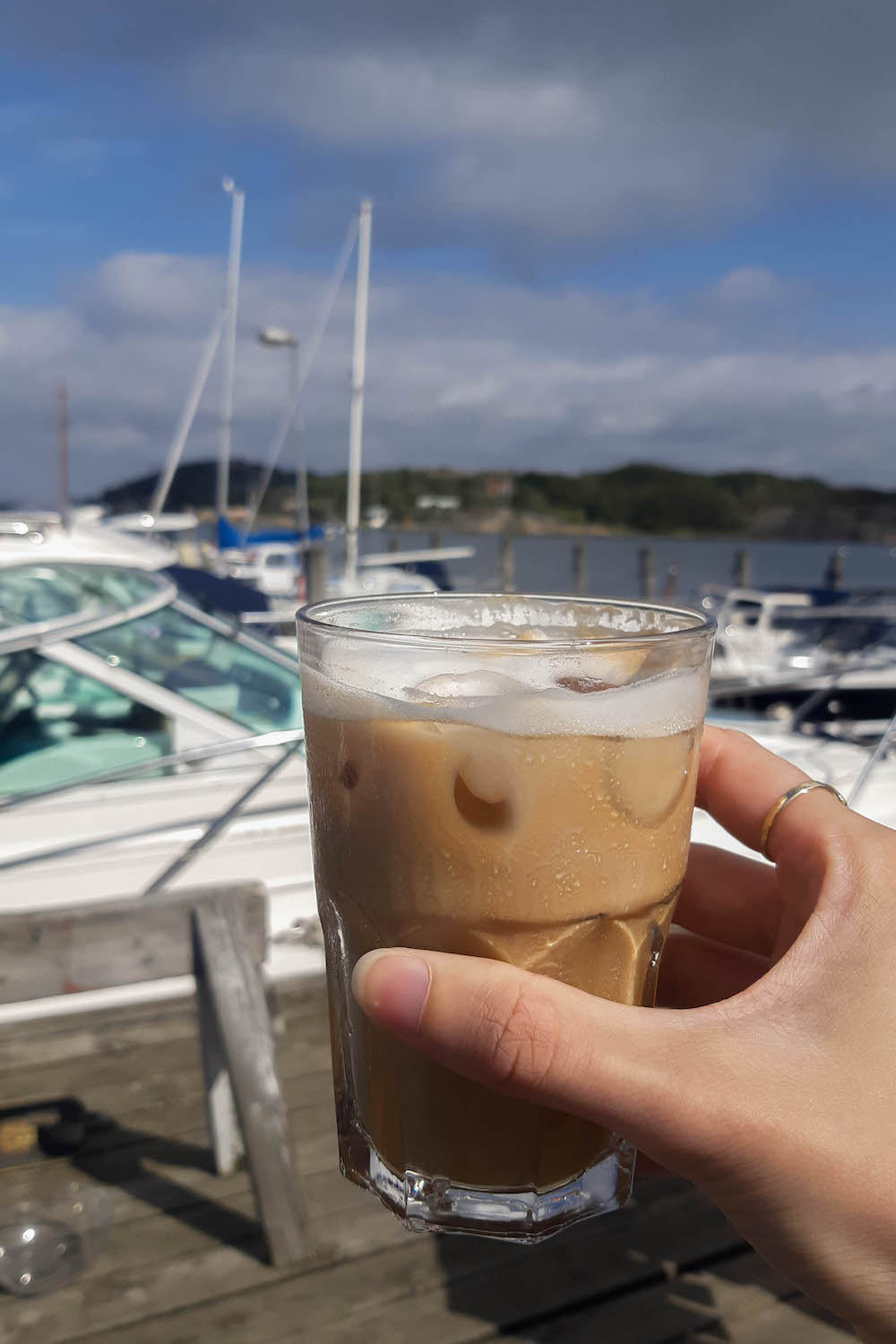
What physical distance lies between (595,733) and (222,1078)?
2.94 metres

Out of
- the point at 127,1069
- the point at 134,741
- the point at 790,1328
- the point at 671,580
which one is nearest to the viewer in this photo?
the point at 790,1328

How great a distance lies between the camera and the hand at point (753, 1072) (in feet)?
3.27

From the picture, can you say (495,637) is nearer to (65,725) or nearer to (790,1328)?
(790,1328)

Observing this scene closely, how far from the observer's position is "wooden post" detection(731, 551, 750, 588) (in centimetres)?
2366

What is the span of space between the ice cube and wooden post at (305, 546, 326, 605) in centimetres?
1112

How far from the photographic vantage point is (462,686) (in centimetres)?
97

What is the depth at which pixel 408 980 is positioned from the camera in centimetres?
100

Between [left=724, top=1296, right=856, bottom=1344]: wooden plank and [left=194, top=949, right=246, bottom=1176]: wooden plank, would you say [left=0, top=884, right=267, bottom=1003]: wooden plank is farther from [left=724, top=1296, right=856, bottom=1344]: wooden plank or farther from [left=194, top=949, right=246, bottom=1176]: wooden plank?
[left=724, top=1296, right=856, bottom=1344]: wooden plank

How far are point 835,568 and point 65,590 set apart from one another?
20865 millimetres

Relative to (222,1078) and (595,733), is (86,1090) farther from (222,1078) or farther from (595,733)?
(595,733)

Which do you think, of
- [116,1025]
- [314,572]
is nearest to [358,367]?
[314,572]

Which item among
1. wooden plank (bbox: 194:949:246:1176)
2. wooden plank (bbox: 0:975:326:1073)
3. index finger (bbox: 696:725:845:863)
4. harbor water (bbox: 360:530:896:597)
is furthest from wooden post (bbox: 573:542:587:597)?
index finger (bbox: 696:725:845:863)

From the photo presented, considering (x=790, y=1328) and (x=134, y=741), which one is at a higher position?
(x=134, y=741)

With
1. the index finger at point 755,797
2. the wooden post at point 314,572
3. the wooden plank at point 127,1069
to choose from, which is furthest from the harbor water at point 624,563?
the index finger at point 755,797
